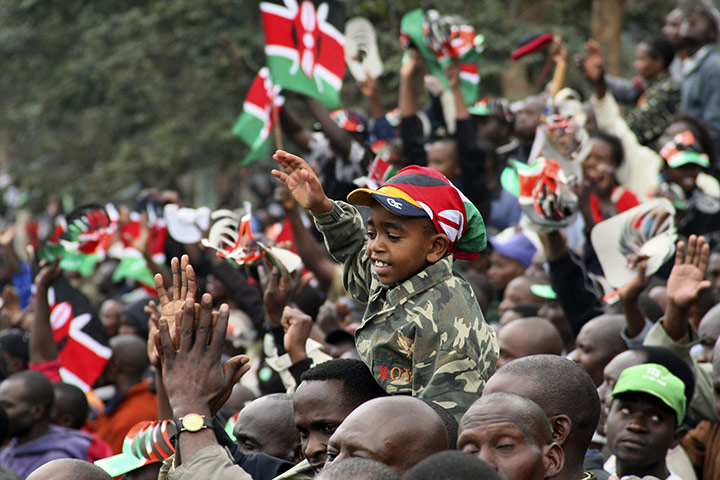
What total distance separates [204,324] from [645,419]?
2.02 metres

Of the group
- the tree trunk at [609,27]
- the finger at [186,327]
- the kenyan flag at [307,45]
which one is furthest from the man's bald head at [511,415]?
the tree trunk at [609,27]

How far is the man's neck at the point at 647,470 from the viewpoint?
4.20 meters

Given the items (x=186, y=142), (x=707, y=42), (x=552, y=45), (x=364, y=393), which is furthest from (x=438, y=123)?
(x=186, y=142)

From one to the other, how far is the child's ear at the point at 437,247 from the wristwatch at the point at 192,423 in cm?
110

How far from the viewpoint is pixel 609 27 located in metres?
11.6

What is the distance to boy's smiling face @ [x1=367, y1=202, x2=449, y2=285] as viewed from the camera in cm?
376

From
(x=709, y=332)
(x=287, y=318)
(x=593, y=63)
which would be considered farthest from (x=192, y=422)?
(x=593, y=63)

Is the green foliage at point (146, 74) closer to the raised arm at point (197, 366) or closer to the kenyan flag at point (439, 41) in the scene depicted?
the kenyan flag at point (439, 41)

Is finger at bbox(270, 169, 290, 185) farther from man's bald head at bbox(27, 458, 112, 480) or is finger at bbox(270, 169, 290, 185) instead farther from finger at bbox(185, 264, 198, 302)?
man's bald head at bbox(27, 458, 112, 480)

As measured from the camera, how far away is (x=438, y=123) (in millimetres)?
8430

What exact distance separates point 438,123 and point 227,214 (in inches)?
118

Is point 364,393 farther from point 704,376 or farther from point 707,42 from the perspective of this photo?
point 707,42

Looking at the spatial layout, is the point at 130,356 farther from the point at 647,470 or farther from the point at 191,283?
the point at 647,470

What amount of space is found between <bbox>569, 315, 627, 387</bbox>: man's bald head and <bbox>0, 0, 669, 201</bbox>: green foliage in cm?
663
